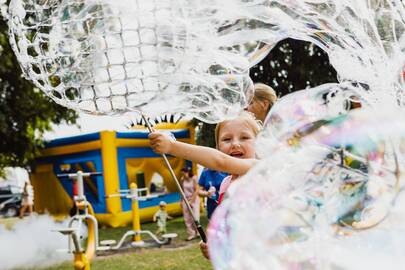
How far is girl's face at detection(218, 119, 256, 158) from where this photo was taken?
87.7 inches

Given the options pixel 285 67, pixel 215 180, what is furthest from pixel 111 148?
pixel 215 180

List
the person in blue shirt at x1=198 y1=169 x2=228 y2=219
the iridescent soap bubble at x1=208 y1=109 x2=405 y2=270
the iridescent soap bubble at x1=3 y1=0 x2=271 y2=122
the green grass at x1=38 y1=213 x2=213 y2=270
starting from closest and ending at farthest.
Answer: the iridescent soap bubble at x1=208 y1=109 x2=405 y2=270 → the iridescent soap bubble at x1=3 y1=0 x2=271 y2=122 → the person in blue shirt at x1=198 y1=169 x2=228 y2=219 → the green grass at x1=38 y1=213 x2=213 y2=270

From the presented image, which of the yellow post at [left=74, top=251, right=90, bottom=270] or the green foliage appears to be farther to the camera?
the green foliage

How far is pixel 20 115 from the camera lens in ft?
36.0

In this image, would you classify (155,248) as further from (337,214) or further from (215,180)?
(337,214)

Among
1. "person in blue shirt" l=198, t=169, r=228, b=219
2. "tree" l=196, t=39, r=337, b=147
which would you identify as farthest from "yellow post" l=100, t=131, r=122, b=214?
"person in blue shirt" l=198, t=169, r=228, b=219

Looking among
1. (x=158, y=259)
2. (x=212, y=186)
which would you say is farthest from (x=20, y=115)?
(x=212, y=186)

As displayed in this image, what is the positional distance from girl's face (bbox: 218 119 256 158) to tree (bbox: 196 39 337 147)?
9.82m

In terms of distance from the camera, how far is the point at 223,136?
7.48ft

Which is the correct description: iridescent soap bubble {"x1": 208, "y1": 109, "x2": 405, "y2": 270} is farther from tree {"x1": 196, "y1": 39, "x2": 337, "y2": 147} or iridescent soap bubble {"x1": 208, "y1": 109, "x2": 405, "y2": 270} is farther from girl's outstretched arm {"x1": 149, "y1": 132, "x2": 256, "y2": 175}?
tree {"x1": 196, "y1": 39, "x2": 337, "y2": 147}

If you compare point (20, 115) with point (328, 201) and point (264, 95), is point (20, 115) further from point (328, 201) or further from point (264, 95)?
point (328, 201)

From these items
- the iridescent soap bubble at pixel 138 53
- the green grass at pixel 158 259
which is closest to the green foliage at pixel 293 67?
the green grass at pixel 158 259

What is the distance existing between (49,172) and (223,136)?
11.1 metres

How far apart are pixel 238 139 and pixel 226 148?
0.21 feet
